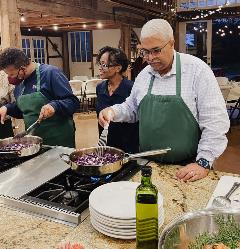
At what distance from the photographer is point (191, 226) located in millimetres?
1304

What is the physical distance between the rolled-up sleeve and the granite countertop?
24 cm

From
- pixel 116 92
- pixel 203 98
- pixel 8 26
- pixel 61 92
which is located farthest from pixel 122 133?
pixel 8 26

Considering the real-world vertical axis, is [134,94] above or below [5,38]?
below

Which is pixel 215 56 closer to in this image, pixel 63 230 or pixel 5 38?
pixel 5 38

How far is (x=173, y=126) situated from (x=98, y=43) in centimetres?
1324

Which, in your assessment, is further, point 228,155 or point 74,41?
point 74,41

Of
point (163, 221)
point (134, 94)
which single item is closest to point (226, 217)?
point (163, 221)

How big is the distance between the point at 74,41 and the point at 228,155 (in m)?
11.5

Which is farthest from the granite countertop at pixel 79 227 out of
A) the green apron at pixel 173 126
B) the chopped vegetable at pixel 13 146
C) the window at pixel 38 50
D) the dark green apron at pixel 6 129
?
the window at pixel 38 50

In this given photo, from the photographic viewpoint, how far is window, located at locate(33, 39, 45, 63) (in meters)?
14.8

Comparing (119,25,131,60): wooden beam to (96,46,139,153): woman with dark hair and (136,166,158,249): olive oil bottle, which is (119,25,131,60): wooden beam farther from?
(136,166,158,249): olive oil bottle

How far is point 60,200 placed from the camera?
5.61 feet

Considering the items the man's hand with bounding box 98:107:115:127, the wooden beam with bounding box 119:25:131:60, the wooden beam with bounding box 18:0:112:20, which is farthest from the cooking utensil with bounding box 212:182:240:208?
the wooden beam with bounding box 119:25:131:60

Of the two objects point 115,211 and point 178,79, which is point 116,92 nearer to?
point 178,79
